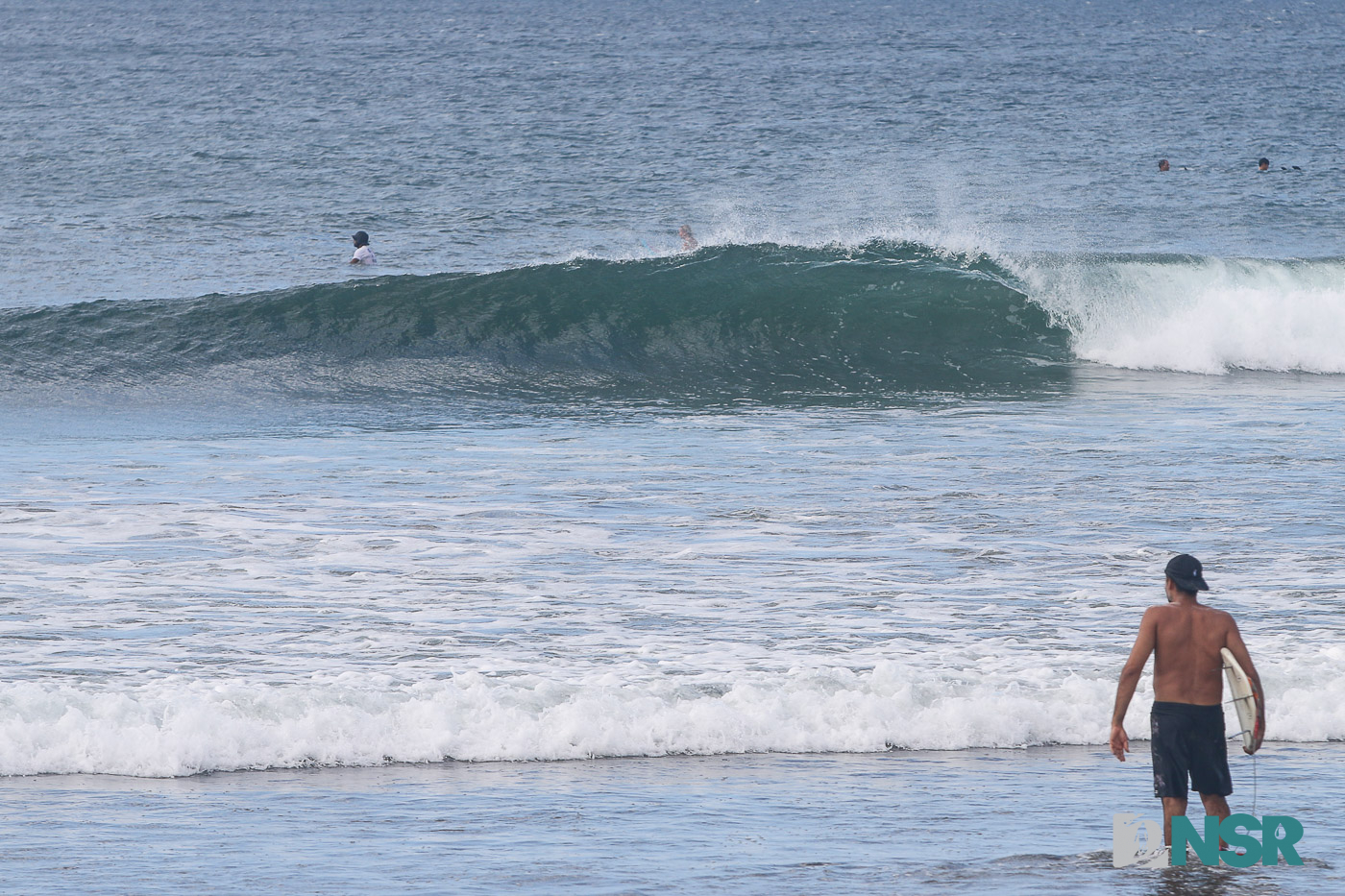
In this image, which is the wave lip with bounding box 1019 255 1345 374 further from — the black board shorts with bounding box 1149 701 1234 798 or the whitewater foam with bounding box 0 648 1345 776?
the black board shorts with bounding box 1149 701 1234 798

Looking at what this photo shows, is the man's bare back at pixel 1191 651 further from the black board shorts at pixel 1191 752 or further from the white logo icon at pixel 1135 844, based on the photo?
the white logo icon at pixel 1135 844

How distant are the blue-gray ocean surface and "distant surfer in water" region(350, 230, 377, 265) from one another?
2.93ft

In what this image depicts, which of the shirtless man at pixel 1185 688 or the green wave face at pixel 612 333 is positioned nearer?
the shirtless man at pixel 1185 688

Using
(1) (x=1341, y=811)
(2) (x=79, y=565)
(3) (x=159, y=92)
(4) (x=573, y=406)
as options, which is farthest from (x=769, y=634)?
(3) (x=159, y=92)

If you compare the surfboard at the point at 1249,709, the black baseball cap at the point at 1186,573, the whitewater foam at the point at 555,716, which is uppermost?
the black baseball cap at the point at 1186,573

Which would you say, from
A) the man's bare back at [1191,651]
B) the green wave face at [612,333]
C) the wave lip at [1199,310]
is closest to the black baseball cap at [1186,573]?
the man's bare back at [1191,651]

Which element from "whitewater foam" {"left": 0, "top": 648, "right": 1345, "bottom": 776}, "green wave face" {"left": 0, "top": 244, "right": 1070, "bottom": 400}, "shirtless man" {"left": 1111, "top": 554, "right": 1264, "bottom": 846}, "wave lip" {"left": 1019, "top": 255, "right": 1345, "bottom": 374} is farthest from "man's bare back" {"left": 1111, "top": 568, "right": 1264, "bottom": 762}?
"wave lip" {"left": 1019, "top": 255, "right": 1345, "bottom": 374}

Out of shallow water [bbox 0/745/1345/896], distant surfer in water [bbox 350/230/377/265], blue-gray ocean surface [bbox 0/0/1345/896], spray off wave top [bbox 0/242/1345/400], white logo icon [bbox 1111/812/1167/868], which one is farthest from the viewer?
distant surfer in water [bbox 350/230/377/265]

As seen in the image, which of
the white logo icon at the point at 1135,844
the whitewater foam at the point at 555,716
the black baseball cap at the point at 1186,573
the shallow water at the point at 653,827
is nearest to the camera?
the shallow water at the point at 653,827

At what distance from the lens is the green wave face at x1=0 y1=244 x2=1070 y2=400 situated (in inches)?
841

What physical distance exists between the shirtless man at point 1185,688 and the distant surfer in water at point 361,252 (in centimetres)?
2480

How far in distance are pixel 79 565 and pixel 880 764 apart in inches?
236

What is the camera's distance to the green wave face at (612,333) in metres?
21.4

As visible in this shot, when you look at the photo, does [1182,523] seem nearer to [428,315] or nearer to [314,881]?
[314,881]
